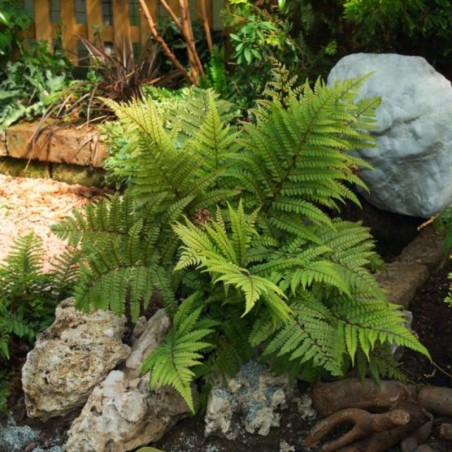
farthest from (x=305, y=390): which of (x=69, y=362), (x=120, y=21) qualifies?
(x=120, y=21)

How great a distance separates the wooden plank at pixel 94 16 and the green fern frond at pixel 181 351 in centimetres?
449

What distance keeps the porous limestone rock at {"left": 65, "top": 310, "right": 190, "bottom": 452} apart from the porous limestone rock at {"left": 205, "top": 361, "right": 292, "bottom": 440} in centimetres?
17

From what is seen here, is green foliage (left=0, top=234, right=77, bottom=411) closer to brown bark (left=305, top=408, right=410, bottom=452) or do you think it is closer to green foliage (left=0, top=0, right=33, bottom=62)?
brown bark (left=305, top=408, right=410, bottom=452)

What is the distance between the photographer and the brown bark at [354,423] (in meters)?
3.33

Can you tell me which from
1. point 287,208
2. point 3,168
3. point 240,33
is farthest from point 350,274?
point 3,168

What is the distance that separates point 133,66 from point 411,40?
8.71 feet

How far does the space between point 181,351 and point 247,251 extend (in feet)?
1.93

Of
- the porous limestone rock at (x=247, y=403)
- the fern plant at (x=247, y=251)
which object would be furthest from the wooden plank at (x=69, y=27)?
the porous limestone rock at (x=247, y=403)

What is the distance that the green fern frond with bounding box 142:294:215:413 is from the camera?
316 centimetres

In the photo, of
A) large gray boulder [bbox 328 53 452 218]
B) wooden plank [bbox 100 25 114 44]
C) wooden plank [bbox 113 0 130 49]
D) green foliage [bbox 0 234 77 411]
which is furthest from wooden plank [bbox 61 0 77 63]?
green foliage [bbox 0 234 77 411]

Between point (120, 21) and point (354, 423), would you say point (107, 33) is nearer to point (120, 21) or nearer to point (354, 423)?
point (120, 21)

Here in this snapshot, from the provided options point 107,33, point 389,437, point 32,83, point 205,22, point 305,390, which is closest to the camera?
point 389,437

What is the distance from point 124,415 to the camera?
347cm

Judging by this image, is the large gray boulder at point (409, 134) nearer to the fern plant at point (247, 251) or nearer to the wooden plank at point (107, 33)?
the fern plant at point (247, 251)
